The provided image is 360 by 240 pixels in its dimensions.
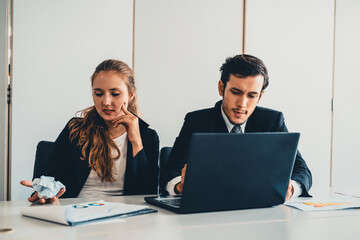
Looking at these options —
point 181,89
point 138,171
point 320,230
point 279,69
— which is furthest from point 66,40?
point 320,230

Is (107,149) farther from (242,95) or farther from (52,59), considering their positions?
(52,59)

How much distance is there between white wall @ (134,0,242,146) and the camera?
2.76m

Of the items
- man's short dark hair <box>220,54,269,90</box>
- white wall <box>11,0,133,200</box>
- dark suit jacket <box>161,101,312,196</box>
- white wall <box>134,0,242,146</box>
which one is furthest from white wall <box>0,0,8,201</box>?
man's short dark hair <box>220,54,269,90</box>

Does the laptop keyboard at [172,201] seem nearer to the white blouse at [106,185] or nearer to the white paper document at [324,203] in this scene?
the white paper document at [324,203]

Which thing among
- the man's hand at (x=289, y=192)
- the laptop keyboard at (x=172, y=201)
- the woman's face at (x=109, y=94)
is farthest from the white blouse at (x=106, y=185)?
the man's hand at (x=289, y=192)

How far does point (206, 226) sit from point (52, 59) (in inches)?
73.8

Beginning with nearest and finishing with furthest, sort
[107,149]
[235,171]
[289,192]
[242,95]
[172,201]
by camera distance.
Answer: [235,171] → [172,201] → [289,192] → [242,95] → [107,149]

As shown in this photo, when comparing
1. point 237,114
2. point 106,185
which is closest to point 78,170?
point 106,185

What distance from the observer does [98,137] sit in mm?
1897

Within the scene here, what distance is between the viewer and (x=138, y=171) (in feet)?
5.97

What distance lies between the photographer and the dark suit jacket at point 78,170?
181 cm

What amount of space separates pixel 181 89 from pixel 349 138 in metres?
1.55

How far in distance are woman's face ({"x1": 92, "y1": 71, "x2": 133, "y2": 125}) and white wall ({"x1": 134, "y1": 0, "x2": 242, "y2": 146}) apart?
0.84 meters

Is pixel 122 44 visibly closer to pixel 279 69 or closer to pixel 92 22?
pixel 92 22
